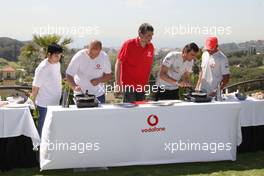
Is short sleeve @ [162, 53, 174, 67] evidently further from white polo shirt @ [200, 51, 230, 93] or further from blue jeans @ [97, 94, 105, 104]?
blue jeans @ [97, 94, 105, 104]

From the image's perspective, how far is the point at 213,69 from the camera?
4145mm

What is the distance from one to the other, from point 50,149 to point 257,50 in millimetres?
4458

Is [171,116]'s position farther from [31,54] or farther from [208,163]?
[31,54]

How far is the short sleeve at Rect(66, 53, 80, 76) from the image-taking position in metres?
3.81

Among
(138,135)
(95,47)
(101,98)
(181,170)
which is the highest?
(95,47)

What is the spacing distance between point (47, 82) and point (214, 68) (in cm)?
174

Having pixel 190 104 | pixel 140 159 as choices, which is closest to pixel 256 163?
pixel 190 104

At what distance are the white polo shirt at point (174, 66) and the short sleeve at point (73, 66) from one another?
0.92 meters

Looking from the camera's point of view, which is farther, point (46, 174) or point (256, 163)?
point (256, 163)

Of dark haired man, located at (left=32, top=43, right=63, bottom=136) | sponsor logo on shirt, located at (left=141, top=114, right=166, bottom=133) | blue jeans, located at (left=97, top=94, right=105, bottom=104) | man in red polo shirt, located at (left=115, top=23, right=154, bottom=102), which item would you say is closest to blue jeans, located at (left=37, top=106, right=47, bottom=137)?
dark haired man, located at (left=32, top=43, right=63, bottom=136)

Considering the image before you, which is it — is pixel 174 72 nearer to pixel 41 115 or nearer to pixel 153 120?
pixel 153 120

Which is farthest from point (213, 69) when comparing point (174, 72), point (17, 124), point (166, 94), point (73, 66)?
point (17, 124)

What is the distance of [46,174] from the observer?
136 inches

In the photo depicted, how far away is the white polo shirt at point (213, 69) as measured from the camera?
13.5ft
